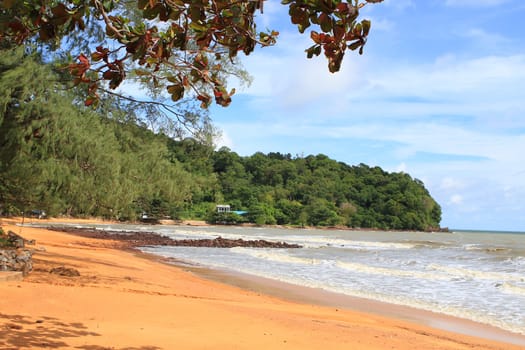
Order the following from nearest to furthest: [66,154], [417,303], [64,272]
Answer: [64,272] < [66,154] < [417,303]

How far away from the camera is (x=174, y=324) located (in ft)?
20.0

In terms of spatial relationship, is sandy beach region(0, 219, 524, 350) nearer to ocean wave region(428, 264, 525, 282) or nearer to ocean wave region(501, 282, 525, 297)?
ocean wave region(501, 282, 525, 297)

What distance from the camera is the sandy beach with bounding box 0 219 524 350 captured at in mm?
4992

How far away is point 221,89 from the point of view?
3254 millimetres

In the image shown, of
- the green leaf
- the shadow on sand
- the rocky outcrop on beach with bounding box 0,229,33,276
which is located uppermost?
the green leaf

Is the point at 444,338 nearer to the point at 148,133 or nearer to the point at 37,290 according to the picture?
the point at 37,290

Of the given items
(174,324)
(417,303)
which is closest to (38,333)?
(174,324)

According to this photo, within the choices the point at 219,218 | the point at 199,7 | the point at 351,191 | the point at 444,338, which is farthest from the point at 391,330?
the point at 351,191

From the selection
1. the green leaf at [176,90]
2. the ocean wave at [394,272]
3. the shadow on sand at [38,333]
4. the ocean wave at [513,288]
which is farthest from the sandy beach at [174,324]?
the ocean wave at [394,272]

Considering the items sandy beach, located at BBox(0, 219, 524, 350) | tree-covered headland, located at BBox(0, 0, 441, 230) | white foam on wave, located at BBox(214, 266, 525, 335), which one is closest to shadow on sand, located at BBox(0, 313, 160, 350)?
sandy beach, located at BBox(0, 219, 524, 350)

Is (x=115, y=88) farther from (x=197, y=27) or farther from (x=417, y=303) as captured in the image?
(x=417, y=303)

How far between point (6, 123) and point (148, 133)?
12.4ft

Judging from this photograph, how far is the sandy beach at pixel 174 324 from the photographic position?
4992 mm

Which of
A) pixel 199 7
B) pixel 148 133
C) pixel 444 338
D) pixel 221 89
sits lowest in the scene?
pixel 444 338
